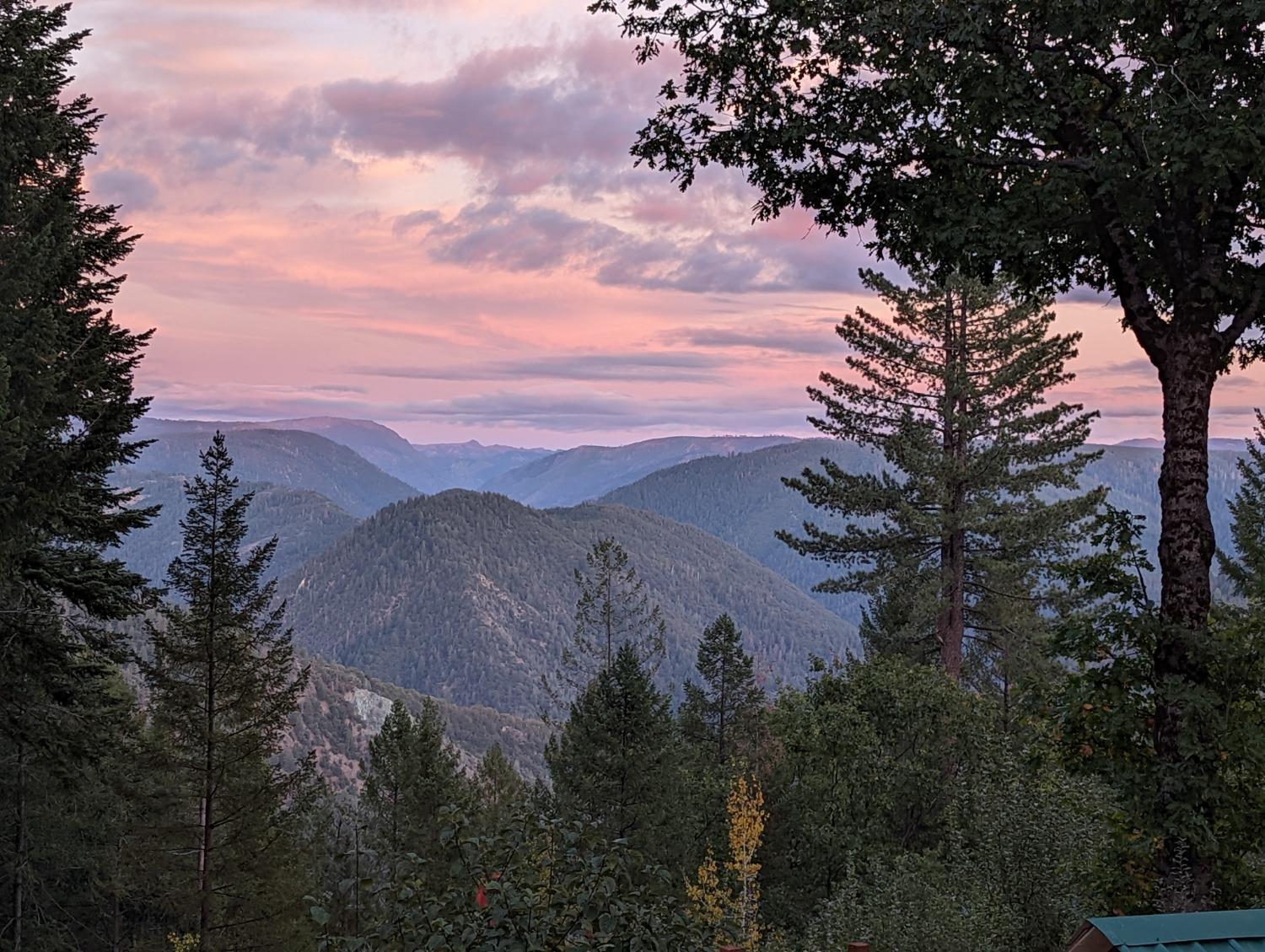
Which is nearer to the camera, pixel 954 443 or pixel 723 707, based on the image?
pixel 954 443

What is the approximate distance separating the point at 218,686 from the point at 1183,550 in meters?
17.7

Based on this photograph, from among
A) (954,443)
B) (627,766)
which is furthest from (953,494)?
(627,766)

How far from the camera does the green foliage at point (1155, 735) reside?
314 inches

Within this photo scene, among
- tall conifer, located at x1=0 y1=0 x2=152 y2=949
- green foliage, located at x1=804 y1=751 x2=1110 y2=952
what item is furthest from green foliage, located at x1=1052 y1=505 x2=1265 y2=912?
tall conifer, located at x1=0 y1=0 x2=152 y2=949

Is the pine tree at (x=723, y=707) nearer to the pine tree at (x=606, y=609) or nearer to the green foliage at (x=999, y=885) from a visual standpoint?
the pine tree at (x=606, y=609)

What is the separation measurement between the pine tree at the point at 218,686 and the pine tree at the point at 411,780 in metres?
16.8

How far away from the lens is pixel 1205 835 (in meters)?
7.79

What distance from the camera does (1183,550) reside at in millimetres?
8633

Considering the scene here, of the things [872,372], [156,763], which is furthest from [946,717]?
[156,763]

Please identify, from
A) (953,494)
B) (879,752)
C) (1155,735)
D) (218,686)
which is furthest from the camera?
(953,494)

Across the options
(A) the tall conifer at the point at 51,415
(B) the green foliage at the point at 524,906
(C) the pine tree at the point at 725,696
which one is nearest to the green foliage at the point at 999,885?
(B) the green foliage at the point at 524,906

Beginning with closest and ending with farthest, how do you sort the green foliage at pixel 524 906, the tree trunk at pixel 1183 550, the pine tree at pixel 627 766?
the green foliage at pixel 524 906
the tree trunk at pixel 1183 550
the pine tree at pixel 627 766

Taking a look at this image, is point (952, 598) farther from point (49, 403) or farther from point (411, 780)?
point (411, 780)

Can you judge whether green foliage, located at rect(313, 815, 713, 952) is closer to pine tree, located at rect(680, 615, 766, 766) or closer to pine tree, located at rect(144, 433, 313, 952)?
pine tree, located at rect(144, 433, 313, 952)
